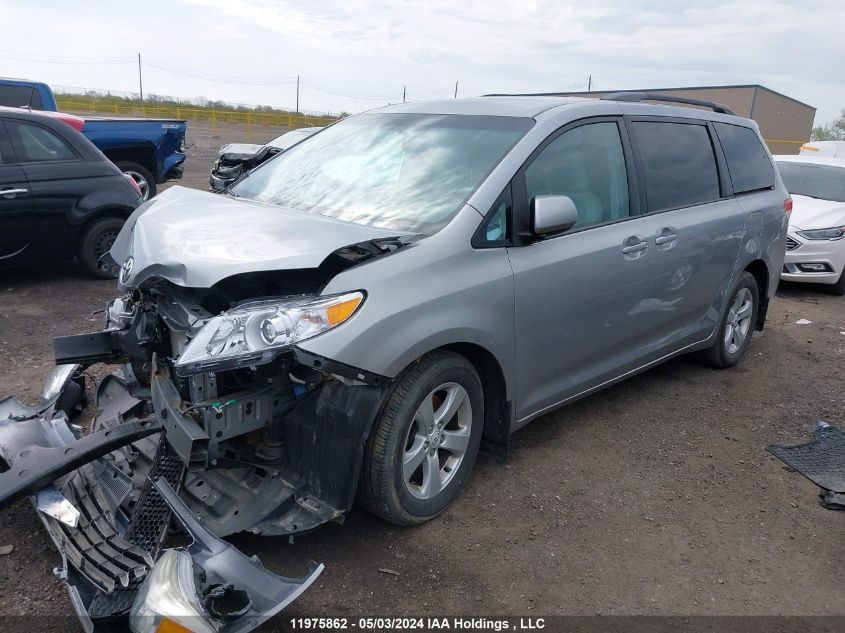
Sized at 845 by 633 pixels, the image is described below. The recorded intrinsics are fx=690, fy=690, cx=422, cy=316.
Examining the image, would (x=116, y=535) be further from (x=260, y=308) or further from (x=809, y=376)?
(x=809, y=376)

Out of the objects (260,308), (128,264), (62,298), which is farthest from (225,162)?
(260,308)

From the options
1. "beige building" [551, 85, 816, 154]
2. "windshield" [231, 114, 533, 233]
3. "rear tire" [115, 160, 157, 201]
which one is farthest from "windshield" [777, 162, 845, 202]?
"beige building" [551, 85, 816, 154]

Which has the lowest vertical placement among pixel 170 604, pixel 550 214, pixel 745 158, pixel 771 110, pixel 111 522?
pixel 111 522

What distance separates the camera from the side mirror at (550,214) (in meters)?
3.19

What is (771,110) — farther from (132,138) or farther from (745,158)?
(745,158)

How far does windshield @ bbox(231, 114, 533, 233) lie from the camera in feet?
10.8

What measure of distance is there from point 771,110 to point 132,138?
3090 cm

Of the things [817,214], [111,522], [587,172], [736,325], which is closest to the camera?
[111,522]

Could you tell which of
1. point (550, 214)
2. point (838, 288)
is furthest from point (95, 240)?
point (838, 288)

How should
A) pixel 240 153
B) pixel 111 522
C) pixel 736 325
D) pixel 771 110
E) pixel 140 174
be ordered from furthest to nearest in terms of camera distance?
pixel 771 110 < pixel 240 153 < pixel 140 174 < pixel 736 325 < pixel 111 522

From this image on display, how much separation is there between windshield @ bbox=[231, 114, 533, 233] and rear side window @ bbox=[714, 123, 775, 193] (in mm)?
2203

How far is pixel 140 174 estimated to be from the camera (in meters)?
10.5

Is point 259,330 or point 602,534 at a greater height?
point 259,330

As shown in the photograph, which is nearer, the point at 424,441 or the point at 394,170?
the point at 424,441
